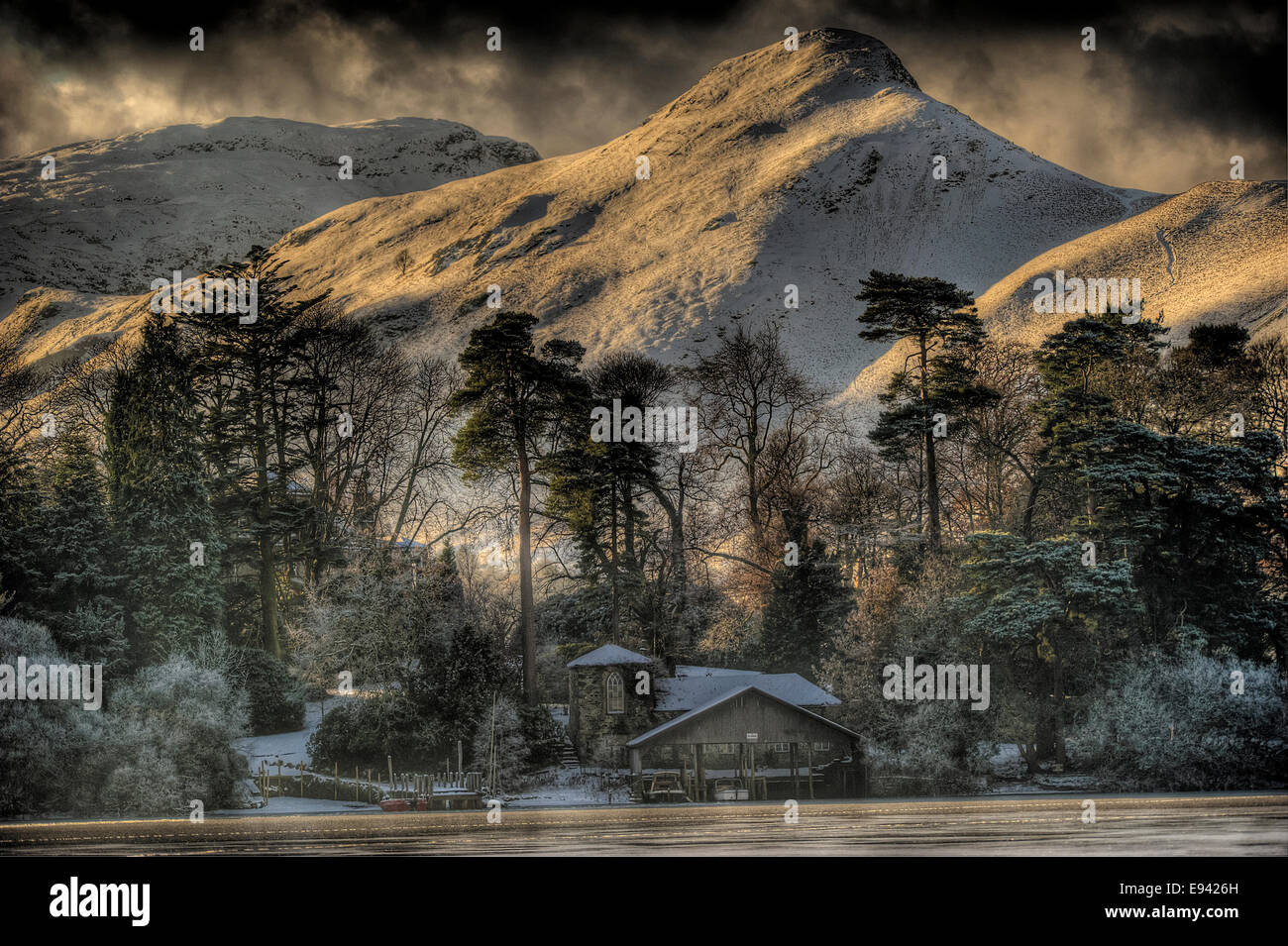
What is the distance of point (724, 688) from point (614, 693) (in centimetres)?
539

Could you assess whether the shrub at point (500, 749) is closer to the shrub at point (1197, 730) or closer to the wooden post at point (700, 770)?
the wooden post at point (700, 770)

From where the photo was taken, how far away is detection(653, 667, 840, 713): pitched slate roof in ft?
171

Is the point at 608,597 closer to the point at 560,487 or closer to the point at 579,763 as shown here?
the point at 560,487

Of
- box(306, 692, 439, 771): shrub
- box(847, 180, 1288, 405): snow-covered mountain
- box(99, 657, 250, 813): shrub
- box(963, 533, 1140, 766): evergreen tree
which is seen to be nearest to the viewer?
box(99, 657, 250, 813): shrub

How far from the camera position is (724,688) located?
53875mm

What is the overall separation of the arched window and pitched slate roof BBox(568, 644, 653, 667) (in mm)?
687

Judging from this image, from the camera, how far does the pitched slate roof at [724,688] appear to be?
5219 cm

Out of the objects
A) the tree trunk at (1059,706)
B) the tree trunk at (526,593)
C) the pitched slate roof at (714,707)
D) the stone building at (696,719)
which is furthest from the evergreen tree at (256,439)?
the tree trunk at (1059,706)

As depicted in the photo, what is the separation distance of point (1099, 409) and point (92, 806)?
46.4m

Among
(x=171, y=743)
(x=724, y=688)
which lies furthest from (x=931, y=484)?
(x=171, y=743)

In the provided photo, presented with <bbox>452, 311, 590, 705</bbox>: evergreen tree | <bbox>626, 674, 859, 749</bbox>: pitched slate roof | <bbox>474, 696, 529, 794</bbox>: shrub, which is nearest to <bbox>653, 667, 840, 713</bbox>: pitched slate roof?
<bbox>626, 674, 859, 749</bbox>: pitched slate roof

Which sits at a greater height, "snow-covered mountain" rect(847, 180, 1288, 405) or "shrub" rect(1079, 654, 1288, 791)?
"snow-covered mountain" rect(847, 180, 1288, 405)

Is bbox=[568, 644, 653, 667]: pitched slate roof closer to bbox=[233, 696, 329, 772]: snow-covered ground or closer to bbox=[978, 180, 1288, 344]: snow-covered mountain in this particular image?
bbox=[233, 696, 329, 772]: snow-covered ground

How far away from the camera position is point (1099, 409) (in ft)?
177
